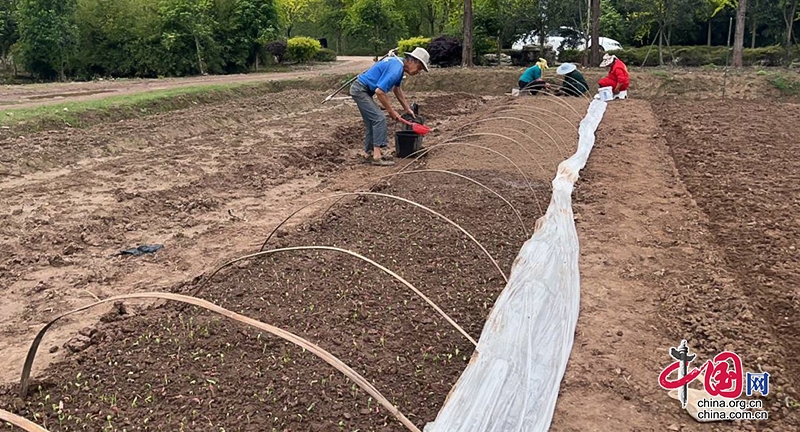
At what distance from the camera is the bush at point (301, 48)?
93.5ft

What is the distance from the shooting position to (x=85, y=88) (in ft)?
53.2

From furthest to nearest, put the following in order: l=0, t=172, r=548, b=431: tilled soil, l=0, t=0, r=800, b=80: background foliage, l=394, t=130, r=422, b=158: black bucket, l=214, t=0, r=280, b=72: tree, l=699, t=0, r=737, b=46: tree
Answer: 1. l=214, t=0, r=280, b=72: tree
2. l=699, t=0, r=737, b=46: tree
3. l=0, t=0, r=800, b=80: background foliage
4. l=394, t=130, r=422, b=158: black bucket
5. l=0, t=172, r=548, b=431: tilled soil

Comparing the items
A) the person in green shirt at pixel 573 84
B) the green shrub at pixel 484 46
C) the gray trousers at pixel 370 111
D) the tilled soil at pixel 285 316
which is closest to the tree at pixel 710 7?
the green shrub at pixel 484 46

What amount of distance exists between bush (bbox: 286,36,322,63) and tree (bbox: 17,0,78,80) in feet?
30.4

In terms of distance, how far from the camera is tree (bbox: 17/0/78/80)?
2152 cm

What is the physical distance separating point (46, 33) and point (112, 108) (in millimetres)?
13584

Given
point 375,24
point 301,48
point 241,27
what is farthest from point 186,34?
point 375,24

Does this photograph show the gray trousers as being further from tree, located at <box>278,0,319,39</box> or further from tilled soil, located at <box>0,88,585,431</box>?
tree, located at <box>278,0,319,39</box>

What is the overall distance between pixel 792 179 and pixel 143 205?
24.2 feet

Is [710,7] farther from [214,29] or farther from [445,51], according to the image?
[214,29]

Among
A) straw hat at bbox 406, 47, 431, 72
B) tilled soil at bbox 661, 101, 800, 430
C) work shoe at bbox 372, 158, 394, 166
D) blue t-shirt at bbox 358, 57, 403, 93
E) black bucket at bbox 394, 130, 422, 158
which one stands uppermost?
straw hat at bbox 406, 47, 431, 72

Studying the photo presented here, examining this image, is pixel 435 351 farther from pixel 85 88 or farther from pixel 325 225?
pixel 85 88

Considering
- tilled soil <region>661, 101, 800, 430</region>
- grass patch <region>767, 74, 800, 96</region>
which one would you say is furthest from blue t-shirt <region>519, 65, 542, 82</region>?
grass patch <region>767, 74, 800, 96</region>
